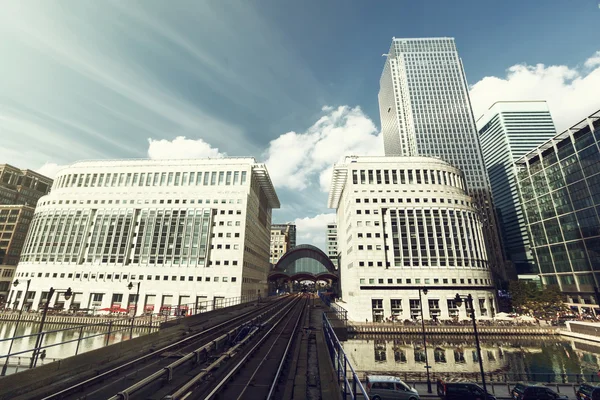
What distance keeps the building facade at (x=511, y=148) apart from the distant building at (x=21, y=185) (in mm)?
235225

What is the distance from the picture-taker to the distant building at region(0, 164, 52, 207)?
11744 centimetres

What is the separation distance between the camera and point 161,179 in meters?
77.1

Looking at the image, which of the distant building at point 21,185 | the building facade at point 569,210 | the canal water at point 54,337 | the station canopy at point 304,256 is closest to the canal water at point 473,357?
the canal water at point 54,337

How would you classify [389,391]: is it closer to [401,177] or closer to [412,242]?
[412,242]

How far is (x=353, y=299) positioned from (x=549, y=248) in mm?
66721

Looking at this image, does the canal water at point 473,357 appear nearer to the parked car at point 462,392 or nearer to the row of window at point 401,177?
the parked car at point 462,392

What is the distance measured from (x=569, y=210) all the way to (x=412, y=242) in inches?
1993

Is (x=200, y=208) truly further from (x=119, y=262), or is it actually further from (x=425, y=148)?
(x=425, y=148)

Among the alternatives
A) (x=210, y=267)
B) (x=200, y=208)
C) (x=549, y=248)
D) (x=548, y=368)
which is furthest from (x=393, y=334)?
(x=549, y=248)

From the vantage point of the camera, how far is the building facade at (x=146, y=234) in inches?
2601

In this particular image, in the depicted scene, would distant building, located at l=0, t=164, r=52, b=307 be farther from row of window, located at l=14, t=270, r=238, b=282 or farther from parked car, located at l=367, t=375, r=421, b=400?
parked car, located at l=367, t=375, r=421, b=400

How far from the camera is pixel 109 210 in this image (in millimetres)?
74250

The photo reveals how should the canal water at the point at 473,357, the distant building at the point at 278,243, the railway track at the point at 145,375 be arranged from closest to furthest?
the railway track at the point at 145,375 < the canal water at the point at 473,357 < the distant building at the point at 278,243

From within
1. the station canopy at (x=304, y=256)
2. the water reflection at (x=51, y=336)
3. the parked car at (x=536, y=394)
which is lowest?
the water reflection at (x=51, y=336)
